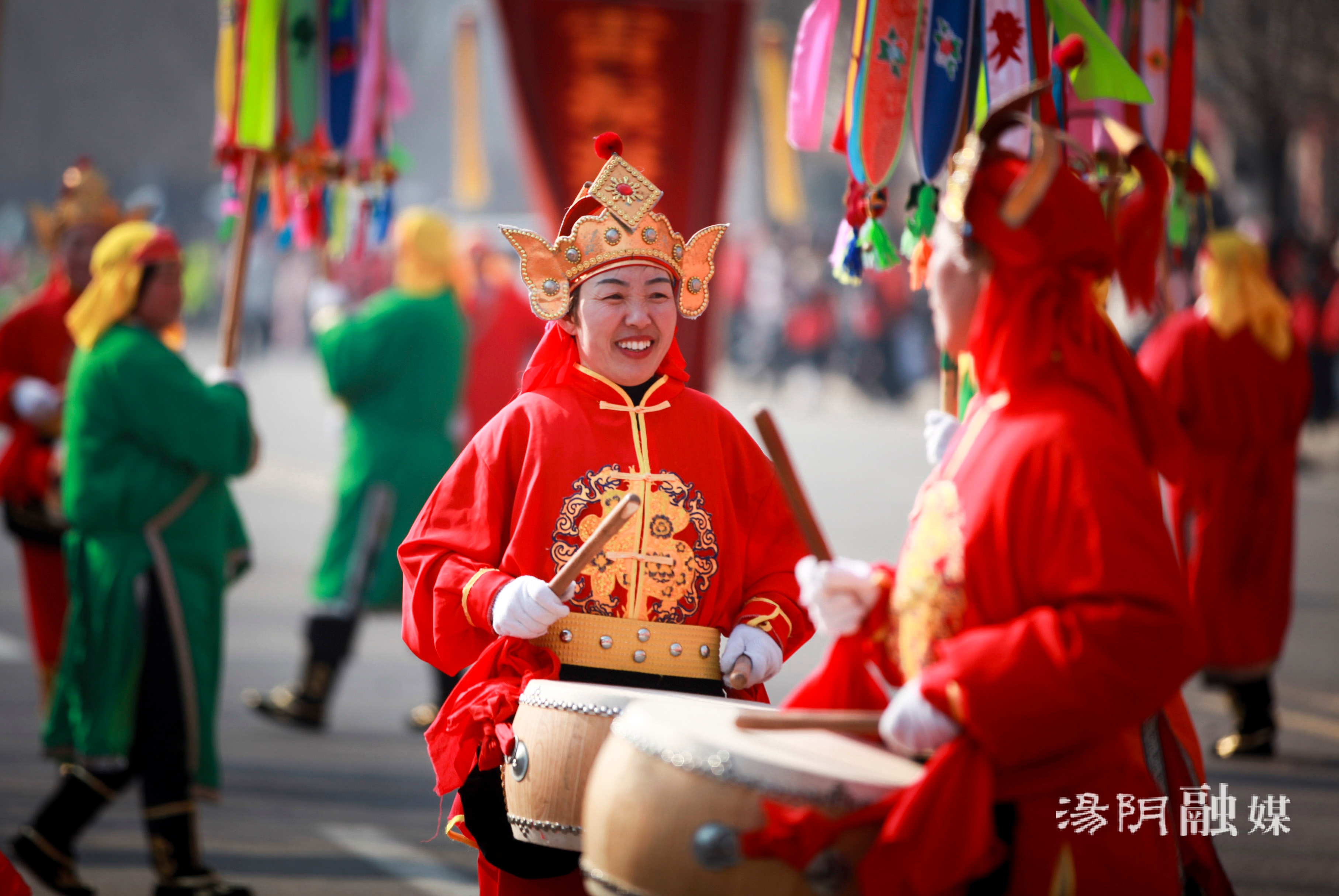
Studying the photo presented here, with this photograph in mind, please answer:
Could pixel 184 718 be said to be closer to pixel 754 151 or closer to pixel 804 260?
pixel 804 260

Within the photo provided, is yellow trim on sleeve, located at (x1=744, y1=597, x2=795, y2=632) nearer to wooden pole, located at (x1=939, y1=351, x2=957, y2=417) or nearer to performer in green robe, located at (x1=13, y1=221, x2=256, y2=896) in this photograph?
wooden pole, located at (x1=939, y1=351, x2=957, y2=417)

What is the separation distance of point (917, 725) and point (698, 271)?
1350mm

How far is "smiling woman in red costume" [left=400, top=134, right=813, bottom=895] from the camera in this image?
3.09m

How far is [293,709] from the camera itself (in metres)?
6.89

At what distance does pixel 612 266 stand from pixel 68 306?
3.89m

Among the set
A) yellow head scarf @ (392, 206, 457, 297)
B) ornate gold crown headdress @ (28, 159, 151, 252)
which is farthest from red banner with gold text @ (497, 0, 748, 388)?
ornate gold crown headdress @ (28, 159, 151, 252)

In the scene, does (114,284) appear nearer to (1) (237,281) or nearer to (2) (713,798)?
(1) (237,281)

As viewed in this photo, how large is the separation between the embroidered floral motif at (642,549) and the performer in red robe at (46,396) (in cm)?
352

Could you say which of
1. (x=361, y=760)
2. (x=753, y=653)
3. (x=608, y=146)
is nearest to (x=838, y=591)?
(x=753, y=653)

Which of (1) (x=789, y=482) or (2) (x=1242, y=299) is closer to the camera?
(1) (x=789, y=482)

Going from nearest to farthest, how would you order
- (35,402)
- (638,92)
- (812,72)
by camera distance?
(812,72)
(35,402)
(638,92)

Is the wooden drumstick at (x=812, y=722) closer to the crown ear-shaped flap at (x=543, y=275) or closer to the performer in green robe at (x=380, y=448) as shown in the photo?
the crown ear-shaped flap at (x=543, y=275)

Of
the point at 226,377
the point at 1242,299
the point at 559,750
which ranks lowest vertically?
the point at 559,750

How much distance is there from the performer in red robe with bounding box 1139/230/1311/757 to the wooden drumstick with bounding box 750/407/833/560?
4268 millimetres
